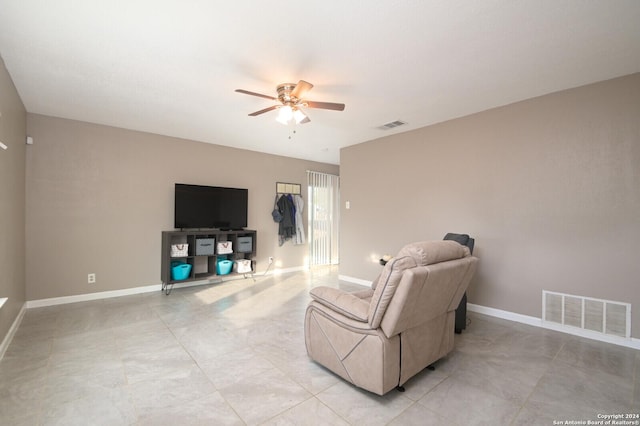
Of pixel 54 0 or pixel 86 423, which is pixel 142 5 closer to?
pixel 54 0

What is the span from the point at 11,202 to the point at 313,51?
131 inches

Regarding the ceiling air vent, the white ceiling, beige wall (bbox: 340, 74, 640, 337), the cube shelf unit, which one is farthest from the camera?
the cube shelf unit

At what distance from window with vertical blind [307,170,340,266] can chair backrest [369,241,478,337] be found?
15.4 ft

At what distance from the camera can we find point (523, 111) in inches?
129

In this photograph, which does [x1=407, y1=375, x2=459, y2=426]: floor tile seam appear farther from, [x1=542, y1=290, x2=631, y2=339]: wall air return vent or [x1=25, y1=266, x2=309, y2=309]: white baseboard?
[x1=25, y1=266, x2=309, y2=309]: white baseboard

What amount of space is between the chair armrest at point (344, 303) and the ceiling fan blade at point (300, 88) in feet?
5.58

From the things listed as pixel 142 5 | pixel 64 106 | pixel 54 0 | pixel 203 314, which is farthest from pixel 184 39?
pixel 203 314

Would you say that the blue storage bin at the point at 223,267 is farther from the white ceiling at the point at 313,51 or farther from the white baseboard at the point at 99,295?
the white ceiling at the point at 313,51

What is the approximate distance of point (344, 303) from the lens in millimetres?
2018

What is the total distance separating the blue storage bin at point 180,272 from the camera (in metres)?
4.41

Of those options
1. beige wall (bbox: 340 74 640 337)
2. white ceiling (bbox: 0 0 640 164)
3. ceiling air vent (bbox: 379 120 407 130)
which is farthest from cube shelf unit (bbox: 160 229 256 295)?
ceiling air vent (bbox: 379 120 407 130)

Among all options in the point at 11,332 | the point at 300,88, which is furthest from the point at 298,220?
the point at 11,332

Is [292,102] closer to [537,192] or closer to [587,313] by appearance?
[537,192]

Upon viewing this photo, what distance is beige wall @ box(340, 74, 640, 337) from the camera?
2721 mm
